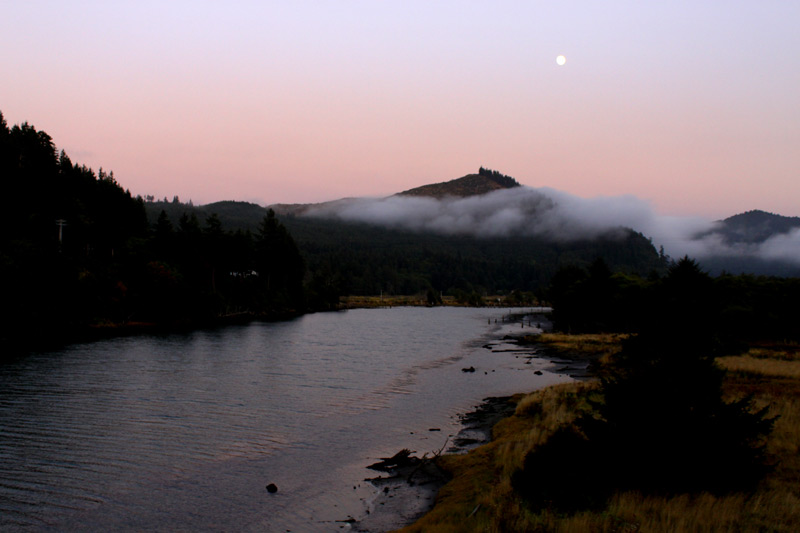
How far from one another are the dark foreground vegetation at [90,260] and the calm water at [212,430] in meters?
Answer: 26.6

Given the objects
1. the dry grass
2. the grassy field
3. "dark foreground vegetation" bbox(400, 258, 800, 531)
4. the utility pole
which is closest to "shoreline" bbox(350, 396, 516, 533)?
the grassy field

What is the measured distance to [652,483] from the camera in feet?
54.0

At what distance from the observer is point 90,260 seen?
10581cm

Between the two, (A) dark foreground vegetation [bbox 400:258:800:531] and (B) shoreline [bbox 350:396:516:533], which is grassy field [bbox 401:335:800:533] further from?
(B) shoreline [bbox 350:396:516:533]

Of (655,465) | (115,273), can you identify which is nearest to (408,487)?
(655,465)

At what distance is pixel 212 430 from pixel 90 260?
8925 centimetres

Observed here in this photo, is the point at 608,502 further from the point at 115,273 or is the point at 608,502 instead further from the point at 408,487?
the point at 115,273

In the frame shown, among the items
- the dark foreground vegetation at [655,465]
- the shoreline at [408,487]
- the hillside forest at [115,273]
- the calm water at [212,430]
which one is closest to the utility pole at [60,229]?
the hillside forest at [115,273]

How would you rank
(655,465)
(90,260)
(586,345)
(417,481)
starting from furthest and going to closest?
(90,260) < (586,345) < (417,481) < (655,465)

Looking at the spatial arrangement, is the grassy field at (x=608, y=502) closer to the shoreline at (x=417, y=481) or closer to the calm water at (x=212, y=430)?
the shoreline at (x=417, y=481)

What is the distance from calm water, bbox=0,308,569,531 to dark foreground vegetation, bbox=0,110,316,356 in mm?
26618

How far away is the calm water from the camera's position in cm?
2048

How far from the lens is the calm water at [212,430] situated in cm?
2048

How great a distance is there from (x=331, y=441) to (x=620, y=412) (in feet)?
57.6
